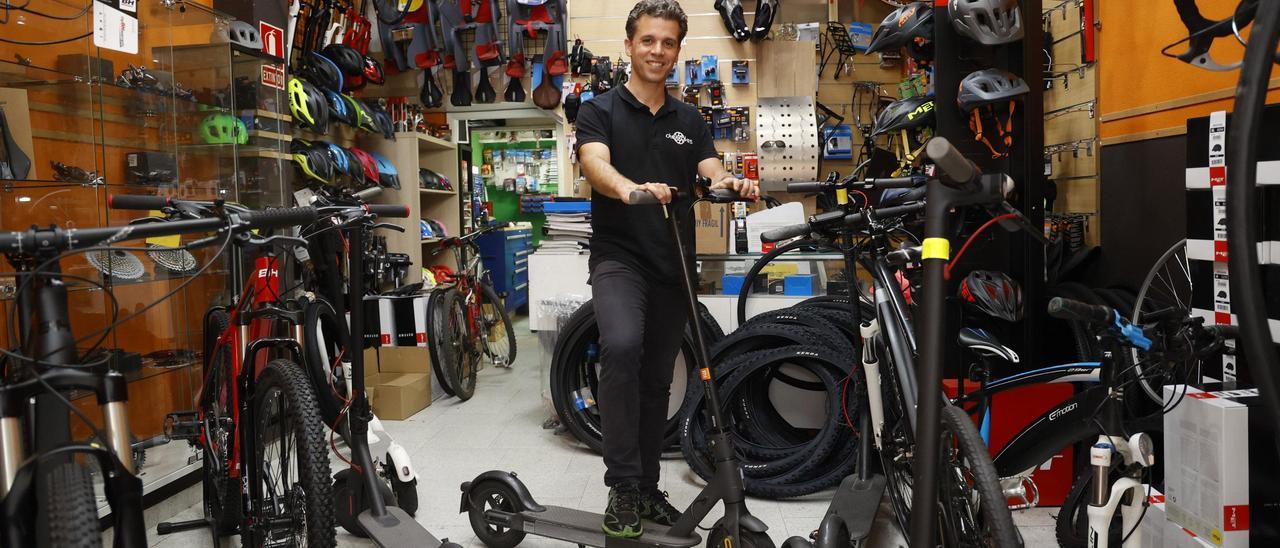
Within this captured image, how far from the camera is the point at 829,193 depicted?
2488mm

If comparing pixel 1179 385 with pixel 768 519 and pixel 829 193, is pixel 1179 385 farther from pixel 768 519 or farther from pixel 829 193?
pixel 768 519

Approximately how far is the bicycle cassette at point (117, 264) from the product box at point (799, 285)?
115 inches

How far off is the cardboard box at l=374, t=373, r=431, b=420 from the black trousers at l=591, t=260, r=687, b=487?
2.43 m

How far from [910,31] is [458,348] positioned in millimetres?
3323

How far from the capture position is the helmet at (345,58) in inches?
235

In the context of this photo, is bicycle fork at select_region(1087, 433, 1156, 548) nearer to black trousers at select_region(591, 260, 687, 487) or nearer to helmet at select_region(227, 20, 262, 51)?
black trousers at select_region(591, 260, 687, 487)

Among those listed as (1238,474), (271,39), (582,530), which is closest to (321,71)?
(271,39)

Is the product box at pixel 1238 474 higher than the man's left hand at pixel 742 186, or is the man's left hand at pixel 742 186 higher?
the man's left hand at pixel 742 186

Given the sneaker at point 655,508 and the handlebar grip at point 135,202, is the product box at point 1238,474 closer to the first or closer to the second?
the sneaker at point 655,508

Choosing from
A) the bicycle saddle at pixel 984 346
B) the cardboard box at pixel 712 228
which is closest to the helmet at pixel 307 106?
the cardboard box at pixel 712 228

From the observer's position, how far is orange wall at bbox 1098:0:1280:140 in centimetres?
308

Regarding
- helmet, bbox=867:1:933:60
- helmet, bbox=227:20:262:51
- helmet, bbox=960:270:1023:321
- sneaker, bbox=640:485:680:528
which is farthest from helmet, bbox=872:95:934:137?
helmet, bbox=227:20:262:51

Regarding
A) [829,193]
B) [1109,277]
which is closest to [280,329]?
[829,193]

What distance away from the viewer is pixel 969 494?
179cm
